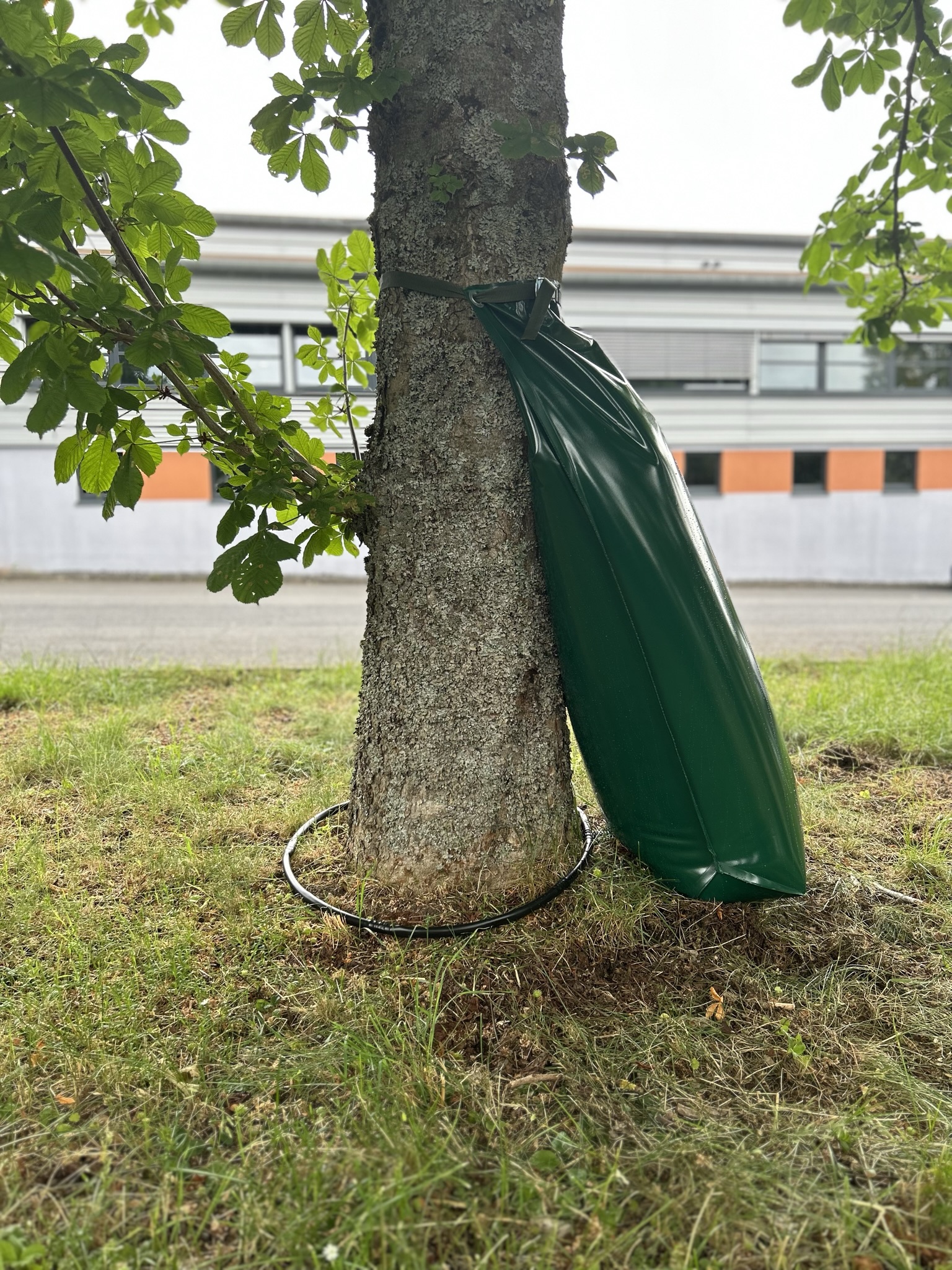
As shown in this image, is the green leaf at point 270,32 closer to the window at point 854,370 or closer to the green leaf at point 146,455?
the green leaf at point 146,455

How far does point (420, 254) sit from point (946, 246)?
257 centimetres

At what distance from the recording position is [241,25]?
78.5 inches

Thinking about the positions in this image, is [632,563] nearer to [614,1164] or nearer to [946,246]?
[614,1164]

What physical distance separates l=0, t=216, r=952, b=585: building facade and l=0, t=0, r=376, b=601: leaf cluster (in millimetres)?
13382

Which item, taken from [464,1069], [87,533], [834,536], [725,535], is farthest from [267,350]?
[464,1069]

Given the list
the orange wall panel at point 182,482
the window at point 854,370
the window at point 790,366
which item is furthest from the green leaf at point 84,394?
the window at point 854,370

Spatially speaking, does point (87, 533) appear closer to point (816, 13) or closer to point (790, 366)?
point (790, 366)

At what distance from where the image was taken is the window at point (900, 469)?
17.0 meters

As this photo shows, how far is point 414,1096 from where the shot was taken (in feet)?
4.52

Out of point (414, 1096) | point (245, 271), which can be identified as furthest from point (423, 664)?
point (245, 271)

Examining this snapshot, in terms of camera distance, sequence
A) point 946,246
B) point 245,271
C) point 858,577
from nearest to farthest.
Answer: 1. point 946,246
2. point 245,271
3. point 858,577

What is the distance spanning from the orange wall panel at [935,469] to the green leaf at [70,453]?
59.2ft

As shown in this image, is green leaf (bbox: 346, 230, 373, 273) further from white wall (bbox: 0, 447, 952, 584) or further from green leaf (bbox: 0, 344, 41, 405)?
white wall (bbox: 0, 447, 952, 584)

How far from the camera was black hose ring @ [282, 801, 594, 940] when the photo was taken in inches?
72.8
